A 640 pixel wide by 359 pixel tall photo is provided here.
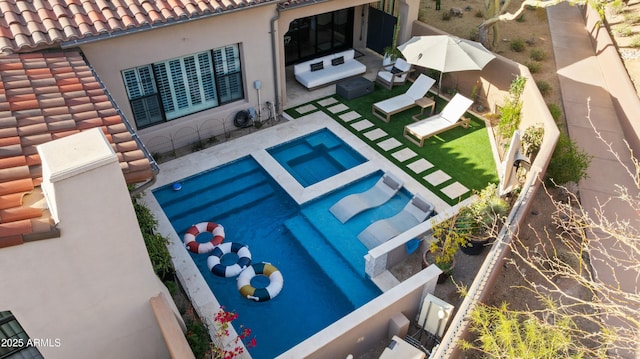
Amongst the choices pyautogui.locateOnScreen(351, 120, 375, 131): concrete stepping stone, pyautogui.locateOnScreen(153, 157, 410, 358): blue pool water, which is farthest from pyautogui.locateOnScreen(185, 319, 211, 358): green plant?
pyautogui.locateOnScreen(351, 120, 375, 131): concrete stepping stone

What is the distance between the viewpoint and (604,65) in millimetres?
18375

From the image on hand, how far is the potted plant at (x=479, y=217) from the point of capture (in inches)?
416

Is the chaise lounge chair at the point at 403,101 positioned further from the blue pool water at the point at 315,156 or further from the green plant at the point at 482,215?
the green plant at the point at 482,215

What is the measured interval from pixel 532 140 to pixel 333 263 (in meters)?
7.08

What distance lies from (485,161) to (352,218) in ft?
17.1

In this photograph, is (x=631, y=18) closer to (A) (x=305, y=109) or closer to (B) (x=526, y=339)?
(A) (x=305, y=109)

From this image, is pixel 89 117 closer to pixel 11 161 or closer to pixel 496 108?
pixel 11 161

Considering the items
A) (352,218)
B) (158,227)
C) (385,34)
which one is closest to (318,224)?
(352,218)

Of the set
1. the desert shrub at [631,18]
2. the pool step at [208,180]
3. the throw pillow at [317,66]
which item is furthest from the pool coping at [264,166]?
the desert shrub at [631,18]

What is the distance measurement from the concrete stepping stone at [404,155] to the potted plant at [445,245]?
149 inches

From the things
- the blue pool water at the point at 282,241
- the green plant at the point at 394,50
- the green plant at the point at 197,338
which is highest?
the green plant at the point at 394,50

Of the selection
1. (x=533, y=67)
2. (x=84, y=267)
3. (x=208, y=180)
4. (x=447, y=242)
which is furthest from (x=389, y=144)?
(x=84, y=267)

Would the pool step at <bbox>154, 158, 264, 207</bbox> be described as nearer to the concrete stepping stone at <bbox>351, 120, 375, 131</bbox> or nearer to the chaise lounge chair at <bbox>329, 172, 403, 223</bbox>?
the chaise lounge chair at <bbox>329, 172, 403, 223</bbox>

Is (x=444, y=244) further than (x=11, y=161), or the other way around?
(x=444, y=244)
